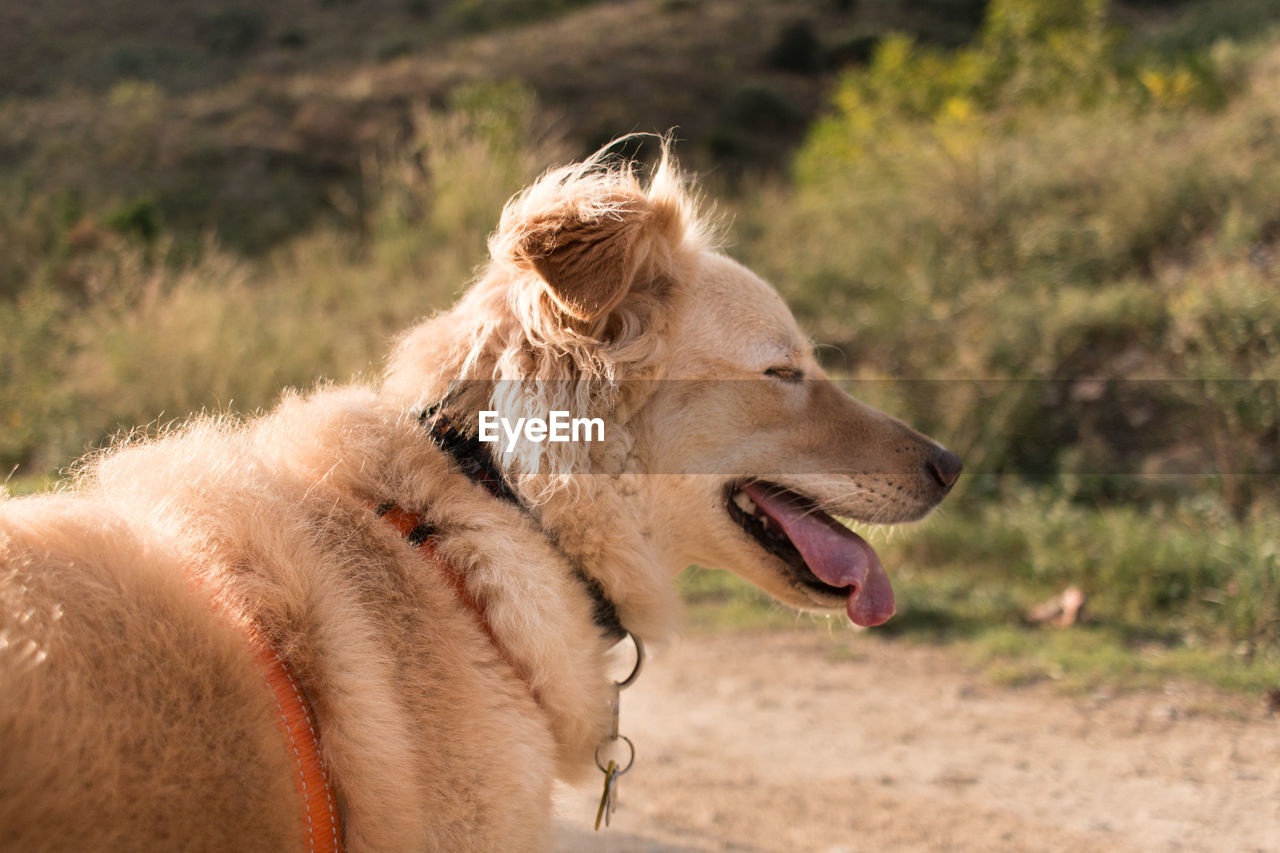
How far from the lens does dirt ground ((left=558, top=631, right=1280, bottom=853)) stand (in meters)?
3.27

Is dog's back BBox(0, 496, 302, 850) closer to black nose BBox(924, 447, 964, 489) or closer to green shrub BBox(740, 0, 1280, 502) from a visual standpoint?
black nose BBox(924, 447, 964, 489)

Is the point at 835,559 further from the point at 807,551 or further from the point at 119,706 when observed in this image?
the point at 119,706

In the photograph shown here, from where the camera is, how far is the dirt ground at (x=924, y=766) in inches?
129

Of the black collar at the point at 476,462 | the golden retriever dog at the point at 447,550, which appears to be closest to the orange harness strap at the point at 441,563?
the golden retriever dog at the point at 447,550

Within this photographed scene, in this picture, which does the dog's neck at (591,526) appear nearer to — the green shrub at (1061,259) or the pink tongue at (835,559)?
the pink tongue at (835,559)

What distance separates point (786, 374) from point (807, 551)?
56cm

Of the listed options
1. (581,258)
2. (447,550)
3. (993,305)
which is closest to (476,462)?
(447,550)

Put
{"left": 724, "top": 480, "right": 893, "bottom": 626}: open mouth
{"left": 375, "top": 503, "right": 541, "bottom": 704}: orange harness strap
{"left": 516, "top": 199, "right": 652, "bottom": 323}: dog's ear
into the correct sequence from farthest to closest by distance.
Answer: {"left": 724, "top": 480, "right": 893, "bottom": 626}: open mouth, {"left": 516, "top": 199, "right": 652, "bottom": 323}: dog's ear, {"left": 375, "top": 503, "right": 541, "bottom": 704}: orange harness strap

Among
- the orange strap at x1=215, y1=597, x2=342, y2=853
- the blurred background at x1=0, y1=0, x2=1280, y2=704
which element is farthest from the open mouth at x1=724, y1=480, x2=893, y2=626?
the blurred background at x1=0, y1=0, x2=1280, y2=704

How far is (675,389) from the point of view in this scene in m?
2.57

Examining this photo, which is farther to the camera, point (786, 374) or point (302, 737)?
point (786, 374)

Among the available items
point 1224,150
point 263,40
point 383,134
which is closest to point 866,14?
point 383,134

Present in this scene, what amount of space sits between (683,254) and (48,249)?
14.2 meters

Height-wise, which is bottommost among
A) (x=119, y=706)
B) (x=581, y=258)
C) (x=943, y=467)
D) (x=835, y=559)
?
(x=835, y=559)
